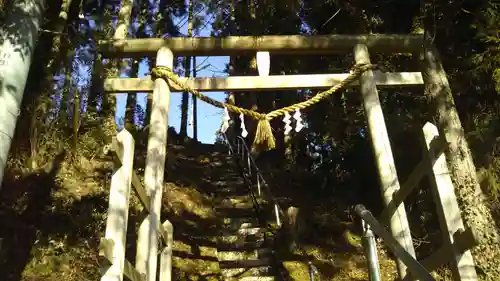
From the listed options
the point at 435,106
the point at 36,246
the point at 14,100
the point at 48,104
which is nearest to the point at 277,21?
the point at 48,104

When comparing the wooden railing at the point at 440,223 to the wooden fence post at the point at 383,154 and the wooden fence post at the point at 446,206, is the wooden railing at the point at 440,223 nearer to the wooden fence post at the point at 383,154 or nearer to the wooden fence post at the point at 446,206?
the wooden fence post at the point at 446,206

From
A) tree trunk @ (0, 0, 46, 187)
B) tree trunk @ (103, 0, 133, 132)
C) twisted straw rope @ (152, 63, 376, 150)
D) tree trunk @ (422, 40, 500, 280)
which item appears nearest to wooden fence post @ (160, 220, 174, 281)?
twisted straw rope @ (152, 63, 376, 150)

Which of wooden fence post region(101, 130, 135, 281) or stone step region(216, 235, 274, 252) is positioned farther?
stone step region(216, 235, 274, 252)

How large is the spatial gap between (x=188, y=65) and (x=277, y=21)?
25.2ft

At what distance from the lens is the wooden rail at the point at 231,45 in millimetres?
4367

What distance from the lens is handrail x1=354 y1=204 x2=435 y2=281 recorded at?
2506mm

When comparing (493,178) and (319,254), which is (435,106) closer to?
(493,178)

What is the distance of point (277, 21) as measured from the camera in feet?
32.2

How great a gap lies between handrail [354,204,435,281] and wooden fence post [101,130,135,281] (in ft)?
5.44

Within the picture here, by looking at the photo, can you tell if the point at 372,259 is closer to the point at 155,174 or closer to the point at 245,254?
the point at 155,174

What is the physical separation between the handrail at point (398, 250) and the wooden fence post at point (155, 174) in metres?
1.66

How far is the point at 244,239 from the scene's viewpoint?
22.9 feet

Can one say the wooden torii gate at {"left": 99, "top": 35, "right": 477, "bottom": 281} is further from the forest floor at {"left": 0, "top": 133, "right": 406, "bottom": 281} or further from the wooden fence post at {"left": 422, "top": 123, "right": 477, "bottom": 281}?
the forest floor at {"left": 0, "top": 133, "right": 406, "bottom": 281}

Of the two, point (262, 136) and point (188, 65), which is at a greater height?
point (188, 65)
